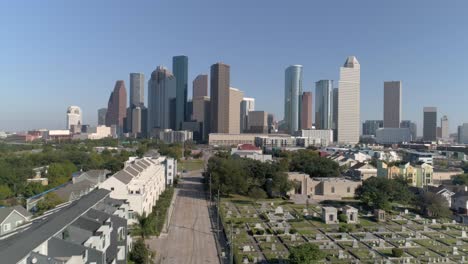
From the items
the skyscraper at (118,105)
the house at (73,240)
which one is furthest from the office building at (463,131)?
the house at (73,240)

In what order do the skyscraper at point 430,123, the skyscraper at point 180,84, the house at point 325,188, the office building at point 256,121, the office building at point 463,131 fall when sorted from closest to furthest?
the house at point 325,188
the skyscraper at point 430,123
the skyscraper at point 180,84
the office building at point 256,121
the office building at point 463,131

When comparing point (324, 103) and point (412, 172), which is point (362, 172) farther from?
point (324, 103)

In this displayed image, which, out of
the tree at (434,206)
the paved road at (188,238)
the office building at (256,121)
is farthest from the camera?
the office building at (256,121)

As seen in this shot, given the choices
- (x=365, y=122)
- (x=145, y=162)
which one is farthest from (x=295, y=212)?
(x=365, y=122)

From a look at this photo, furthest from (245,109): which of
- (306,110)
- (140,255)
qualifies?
(140,255)

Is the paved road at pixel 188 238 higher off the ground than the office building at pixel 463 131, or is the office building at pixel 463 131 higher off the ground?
the office building at pixel 463 131

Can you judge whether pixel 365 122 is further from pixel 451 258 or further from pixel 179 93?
pixel 451 258

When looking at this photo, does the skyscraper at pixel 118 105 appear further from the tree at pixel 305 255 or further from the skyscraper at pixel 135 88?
the tree at pixel 305 255
